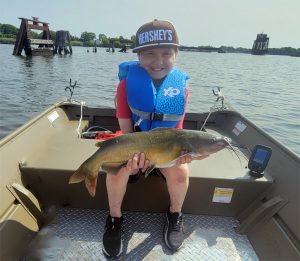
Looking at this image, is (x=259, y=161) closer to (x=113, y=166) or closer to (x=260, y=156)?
(x=260, y=156)

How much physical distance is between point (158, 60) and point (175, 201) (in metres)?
1.42

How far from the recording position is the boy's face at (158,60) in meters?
3.11

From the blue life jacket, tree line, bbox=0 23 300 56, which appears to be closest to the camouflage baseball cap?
the blue life jacket

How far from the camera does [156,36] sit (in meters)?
2.97

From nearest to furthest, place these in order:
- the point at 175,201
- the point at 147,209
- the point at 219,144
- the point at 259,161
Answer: the point at 219,144 < the point at 175,201 < the point at 259,161 < the point at 147,209

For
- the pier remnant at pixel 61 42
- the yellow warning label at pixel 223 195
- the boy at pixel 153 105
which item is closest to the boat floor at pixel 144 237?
the boy at pixel 153 105

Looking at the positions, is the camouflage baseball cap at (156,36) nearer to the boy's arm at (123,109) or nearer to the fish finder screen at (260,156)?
the boy's arm at (123,109)

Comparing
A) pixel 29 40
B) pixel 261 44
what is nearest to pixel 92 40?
pixel 261 44

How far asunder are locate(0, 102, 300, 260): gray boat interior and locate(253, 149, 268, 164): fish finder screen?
193 millimetres

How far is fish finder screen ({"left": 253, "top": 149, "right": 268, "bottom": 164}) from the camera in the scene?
3.29 metres

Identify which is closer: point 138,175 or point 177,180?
point 177,180

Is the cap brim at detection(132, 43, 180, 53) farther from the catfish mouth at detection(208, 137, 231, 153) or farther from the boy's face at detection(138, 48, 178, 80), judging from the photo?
the catfish mouth at detection(208, 137, 231, 153)

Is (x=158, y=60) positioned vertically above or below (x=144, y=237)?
above

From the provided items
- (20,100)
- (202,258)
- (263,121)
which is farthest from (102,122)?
(20,100)
